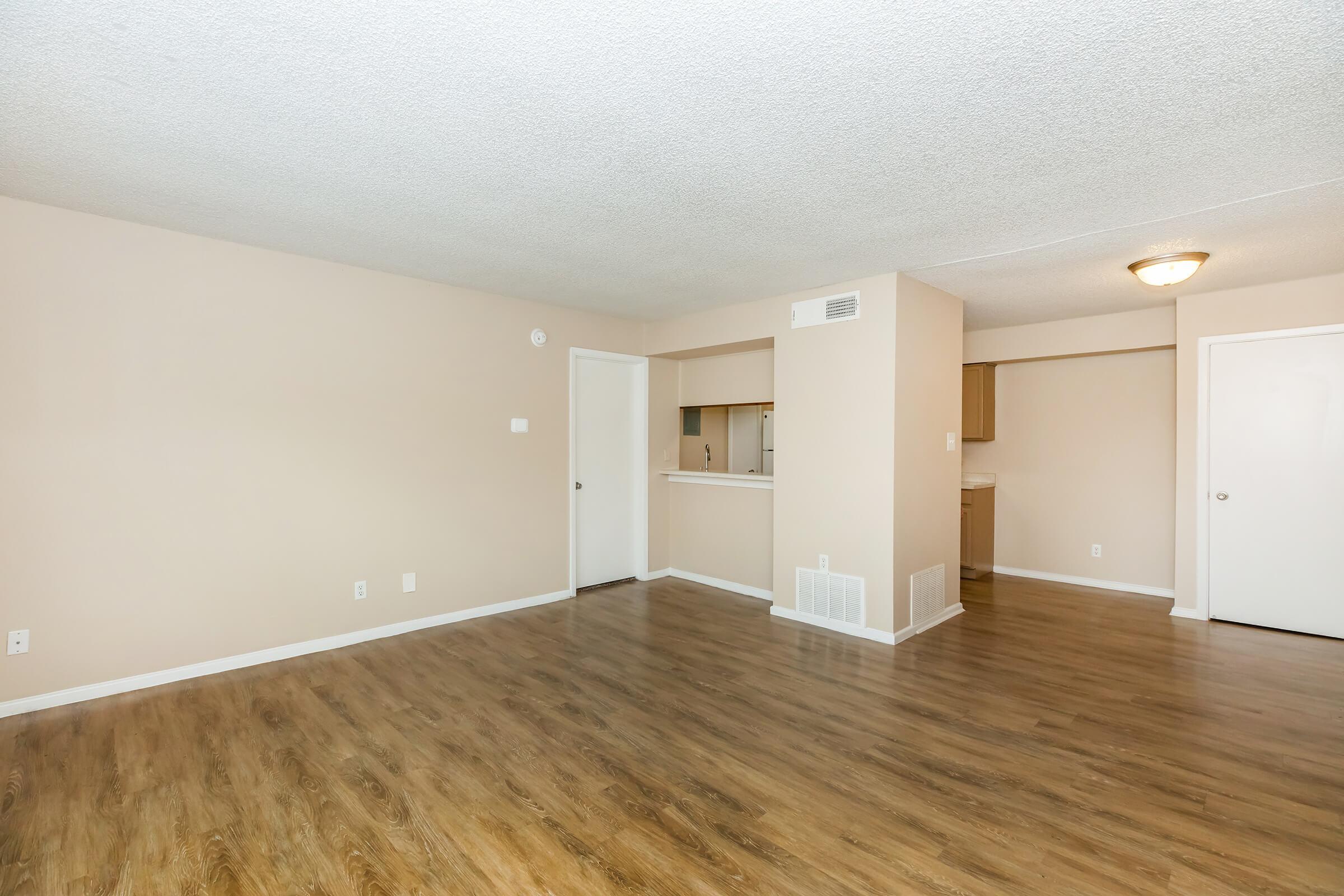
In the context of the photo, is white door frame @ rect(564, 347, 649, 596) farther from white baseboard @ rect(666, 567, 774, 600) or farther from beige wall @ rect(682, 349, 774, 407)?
beige wall @ rect(682, 349, 774, 407)

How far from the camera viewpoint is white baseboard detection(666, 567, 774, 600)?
17.6 ft

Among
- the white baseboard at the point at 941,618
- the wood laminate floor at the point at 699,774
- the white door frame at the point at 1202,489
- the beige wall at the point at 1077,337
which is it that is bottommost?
the wood laminate floor at the point at 699,774

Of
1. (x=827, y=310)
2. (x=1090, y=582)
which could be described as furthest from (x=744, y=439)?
(x=1090, y=582)

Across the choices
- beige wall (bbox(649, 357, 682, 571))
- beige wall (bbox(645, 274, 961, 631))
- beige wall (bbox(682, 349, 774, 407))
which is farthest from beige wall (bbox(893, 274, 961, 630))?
beige wall (bbox(649, 357, 682, 571))

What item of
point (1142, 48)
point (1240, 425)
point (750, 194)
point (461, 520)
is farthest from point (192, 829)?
point (1240, 425)

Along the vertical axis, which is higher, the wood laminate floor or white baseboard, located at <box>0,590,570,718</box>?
white baseboard, located at <box>0,590,570,718</box>

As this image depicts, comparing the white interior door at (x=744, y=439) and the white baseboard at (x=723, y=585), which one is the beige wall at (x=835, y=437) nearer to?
the white baseboard at (x=723, y=585)

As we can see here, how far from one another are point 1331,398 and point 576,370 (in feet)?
18.1

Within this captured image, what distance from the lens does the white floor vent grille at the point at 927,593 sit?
4348 mm

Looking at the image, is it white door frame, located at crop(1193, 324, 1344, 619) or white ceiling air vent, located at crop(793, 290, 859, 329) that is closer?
white ceiling air vent, located at crop(793, 290, 859, 329)

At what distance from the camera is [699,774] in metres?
2.50

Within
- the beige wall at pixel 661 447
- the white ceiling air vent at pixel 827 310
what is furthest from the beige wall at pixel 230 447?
the white ceiling air vent at pixel 827 310

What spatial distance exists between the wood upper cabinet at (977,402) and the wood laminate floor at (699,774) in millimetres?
2652

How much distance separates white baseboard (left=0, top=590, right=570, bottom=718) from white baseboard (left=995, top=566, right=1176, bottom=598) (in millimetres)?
4847
